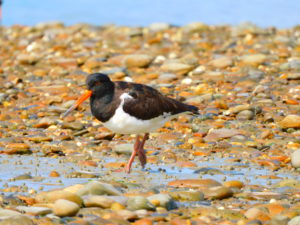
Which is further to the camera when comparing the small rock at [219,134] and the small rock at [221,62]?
the small rock at [221,62]

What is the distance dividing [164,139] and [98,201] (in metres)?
3.60

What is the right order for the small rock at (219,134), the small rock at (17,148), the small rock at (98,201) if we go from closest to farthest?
the small rock at (98,201) → the small rock at (17,148) → the small rock at (219,134)

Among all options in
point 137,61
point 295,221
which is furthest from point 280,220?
point 137,61

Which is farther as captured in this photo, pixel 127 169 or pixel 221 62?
pixel 221 62

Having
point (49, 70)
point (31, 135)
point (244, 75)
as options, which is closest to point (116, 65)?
point (49, 70)

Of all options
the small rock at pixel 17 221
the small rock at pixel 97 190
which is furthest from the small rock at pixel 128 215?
the small rock at pixel 17 221

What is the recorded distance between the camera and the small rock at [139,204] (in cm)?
568

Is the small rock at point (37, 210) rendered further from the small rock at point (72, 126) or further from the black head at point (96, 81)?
the small rock at point (72, 126)

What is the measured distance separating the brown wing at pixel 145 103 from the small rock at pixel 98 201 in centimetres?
182

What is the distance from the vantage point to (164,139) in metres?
9.27

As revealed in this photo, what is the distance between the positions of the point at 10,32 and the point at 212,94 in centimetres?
1147

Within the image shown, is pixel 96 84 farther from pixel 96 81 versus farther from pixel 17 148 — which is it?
pixel 17 148

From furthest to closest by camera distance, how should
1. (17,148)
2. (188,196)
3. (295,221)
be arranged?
(17,148)
(188,196)
(295,221)

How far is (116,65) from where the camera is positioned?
14781mm
